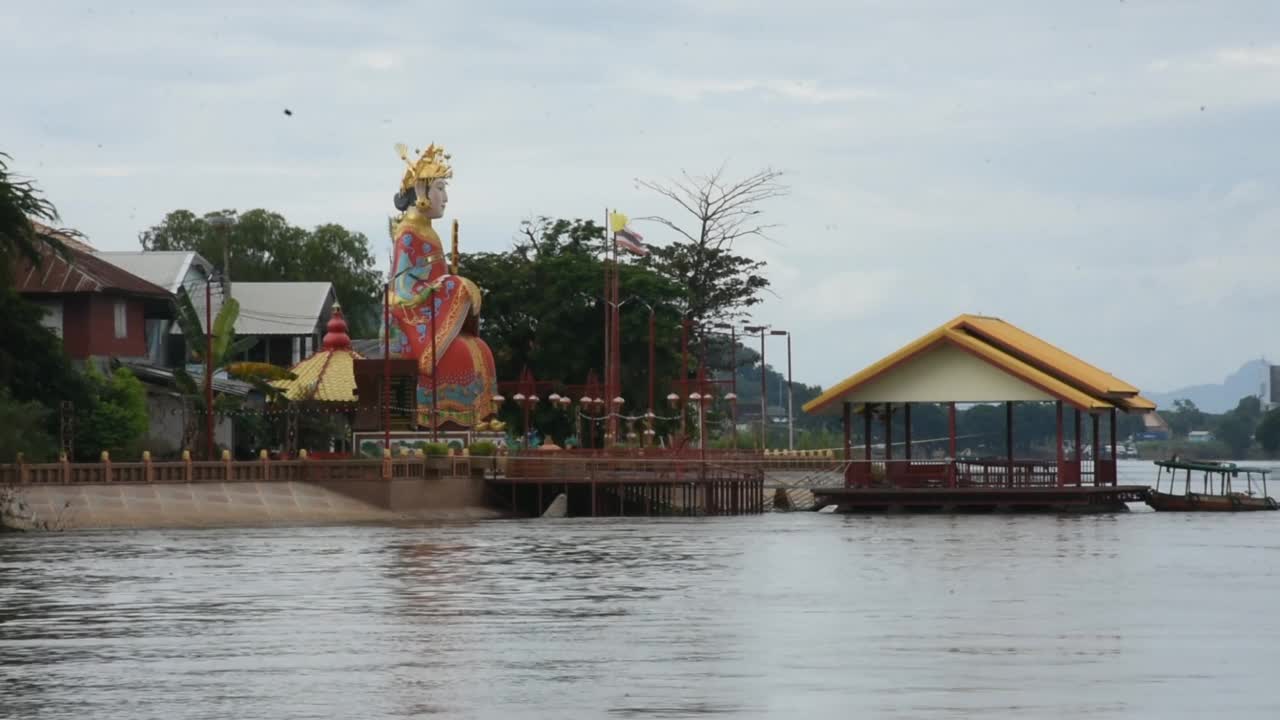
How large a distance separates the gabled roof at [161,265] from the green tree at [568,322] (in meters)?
13.0

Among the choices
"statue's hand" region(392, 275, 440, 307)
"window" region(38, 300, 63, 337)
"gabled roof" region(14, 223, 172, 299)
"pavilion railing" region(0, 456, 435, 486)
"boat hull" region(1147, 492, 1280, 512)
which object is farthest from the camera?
"statue's hand" region(392, 275, 440, 307)

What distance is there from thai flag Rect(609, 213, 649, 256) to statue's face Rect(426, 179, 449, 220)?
6.23 meters

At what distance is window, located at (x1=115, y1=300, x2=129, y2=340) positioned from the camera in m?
72.3

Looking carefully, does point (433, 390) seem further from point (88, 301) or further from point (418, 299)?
point (88, 301)

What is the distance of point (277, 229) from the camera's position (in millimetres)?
120562

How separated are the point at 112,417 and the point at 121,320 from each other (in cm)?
985

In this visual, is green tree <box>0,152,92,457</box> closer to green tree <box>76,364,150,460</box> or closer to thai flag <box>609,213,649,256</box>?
green tree <box>76,364,150,460</box>

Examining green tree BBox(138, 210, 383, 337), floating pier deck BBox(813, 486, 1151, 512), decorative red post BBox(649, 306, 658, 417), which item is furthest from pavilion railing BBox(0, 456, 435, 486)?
green tree BBox(138, 210, 383, 337)

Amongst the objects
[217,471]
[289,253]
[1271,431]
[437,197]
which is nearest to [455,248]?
[437,197]

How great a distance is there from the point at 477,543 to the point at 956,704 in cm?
2901

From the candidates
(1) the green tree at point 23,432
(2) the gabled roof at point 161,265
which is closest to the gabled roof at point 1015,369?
(1) the green tree at point 23,432

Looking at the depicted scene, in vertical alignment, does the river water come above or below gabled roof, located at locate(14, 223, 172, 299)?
below

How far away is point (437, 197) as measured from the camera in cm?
7894

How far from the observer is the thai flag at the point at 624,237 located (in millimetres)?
80062
